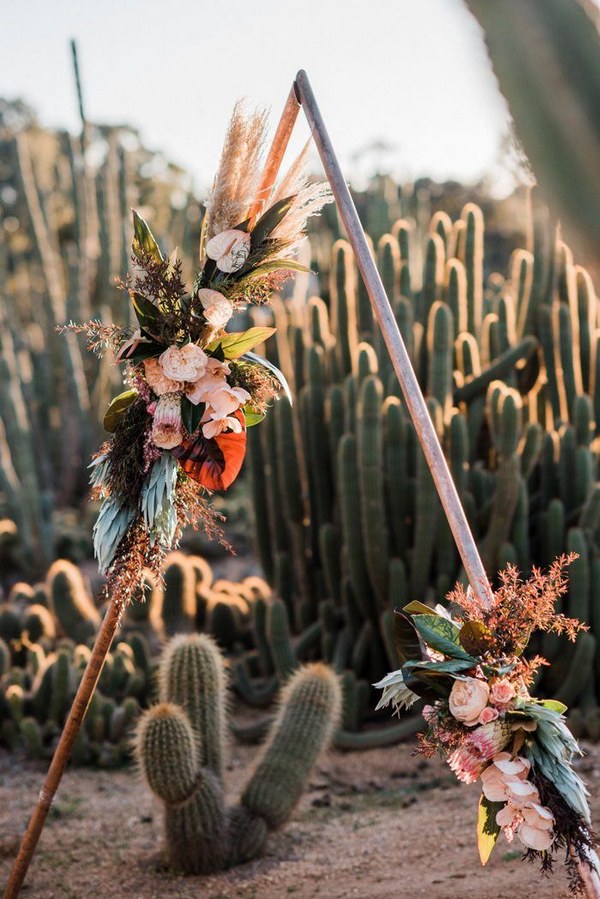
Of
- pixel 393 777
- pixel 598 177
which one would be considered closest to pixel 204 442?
pixel 598 177

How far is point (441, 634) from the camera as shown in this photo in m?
2.48

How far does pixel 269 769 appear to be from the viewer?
3998 millimetres

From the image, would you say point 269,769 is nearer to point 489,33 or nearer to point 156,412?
point 156,412

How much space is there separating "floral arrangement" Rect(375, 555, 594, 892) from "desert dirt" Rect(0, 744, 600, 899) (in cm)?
99

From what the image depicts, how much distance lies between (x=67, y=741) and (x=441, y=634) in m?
1.38

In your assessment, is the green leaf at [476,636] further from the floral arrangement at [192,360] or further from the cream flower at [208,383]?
the cream flower at [208,383]

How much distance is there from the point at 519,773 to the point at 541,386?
4242 mm

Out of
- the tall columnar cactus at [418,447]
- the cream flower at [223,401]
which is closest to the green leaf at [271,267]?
the cream flower at [223,401]

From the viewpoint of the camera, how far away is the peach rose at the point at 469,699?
2.29 m

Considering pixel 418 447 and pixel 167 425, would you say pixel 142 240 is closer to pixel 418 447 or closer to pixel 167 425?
pixel 167 425

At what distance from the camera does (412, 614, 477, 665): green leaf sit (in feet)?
7.95

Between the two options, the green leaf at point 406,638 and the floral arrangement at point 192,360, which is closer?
the green leaf at point 406,638

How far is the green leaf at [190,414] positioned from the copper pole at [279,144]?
69cm

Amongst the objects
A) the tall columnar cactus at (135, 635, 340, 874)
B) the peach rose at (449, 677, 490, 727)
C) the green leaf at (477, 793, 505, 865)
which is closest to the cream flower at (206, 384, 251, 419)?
the peach rose at (449, 677, 490, 727)
